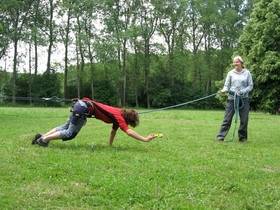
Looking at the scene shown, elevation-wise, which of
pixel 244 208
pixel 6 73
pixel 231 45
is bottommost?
pixel 244 208

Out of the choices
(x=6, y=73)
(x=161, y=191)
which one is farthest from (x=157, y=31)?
(x=161, y=191)

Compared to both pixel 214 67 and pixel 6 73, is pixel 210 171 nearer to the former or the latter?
pixel 6 73

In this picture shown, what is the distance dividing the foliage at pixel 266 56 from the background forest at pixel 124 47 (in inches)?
326

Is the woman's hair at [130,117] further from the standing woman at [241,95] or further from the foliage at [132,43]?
the foliage at [132,43]

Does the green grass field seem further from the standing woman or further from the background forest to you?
the background forest

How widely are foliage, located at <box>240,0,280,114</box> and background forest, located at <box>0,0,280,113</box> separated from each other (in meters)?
8.27

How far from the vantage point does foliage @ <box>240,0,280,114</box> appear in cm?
2886

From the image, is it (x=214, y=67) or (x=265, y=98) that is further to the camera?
Result: (x=214, y=67)

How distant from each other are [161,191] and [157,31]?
47183mm

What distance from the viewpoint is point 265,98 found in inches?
1161

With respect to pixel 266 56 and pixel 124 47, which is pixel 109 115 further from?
pixel 124 47

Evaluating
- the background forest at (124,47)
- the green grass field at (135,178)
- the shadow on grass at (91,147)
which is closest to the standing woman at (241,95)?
the green grass field at (135,178)

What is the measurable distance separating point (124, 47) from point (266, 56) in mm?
21871

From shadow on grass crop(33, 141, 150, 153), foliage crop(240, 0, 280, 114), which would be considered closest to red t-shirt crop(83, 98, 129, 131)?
shadow on grass crop(33, 141, 150, 153)
